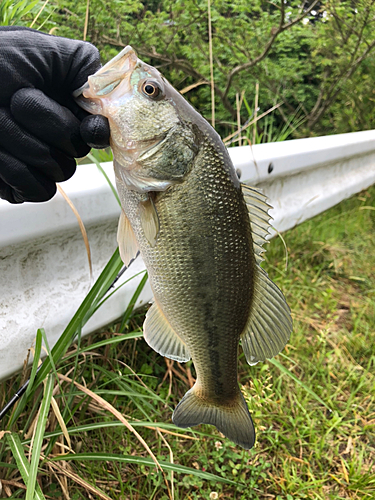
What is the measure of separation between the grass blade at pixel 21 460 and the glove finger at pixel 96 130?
0.94 metres

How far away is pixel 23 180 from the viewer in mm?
1172

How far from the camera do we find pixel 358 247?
11.5ft

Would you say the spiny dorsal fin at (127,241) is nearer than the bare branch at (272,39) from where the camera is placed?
Yes

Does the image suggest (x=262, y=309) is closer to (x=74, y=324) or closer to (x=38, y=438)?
(x=74, y=324)

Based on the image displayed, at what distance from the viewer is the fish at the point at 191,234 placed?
115 centimetres

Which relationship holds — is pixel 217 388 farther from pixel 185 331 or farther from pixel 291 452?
pixel 291 452

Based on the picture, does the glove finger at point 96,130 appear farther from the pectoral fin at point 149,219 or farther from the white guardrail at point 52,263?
the white guardrail at point 52,263

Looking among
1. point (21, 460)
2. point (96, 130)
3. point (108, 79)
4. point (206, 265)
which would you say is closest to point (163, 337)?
point (206, 265)

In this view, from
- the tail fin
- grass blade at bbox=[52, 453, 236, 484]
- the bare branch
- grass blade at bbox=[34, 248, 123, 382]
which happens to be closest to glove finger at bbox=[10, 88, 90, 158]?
grass blade at bbox=[34, 248, 123, 382]

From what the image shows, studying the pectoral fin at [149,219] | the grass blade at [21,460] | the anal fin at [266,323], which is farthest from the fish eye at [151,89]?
the grass blade at [21,460]

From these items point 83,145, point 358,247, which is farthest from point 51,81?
point 358,247

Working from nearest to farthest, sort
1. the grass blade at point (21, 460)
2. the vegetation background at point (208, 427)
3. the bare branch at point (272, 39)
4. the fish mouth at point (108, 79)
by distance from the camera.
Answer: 1. the fish mouth at point (108, 79)
2. the grass blade at point (21, 460)
3. the vegetation background at point (208, 427)
4. the bare branch at point (272, 39)

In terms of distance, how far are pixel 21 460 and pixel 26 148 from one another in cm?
91

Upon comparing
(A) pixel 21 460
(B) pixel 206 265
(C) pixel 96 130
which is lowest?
(A) pixel 21 460
